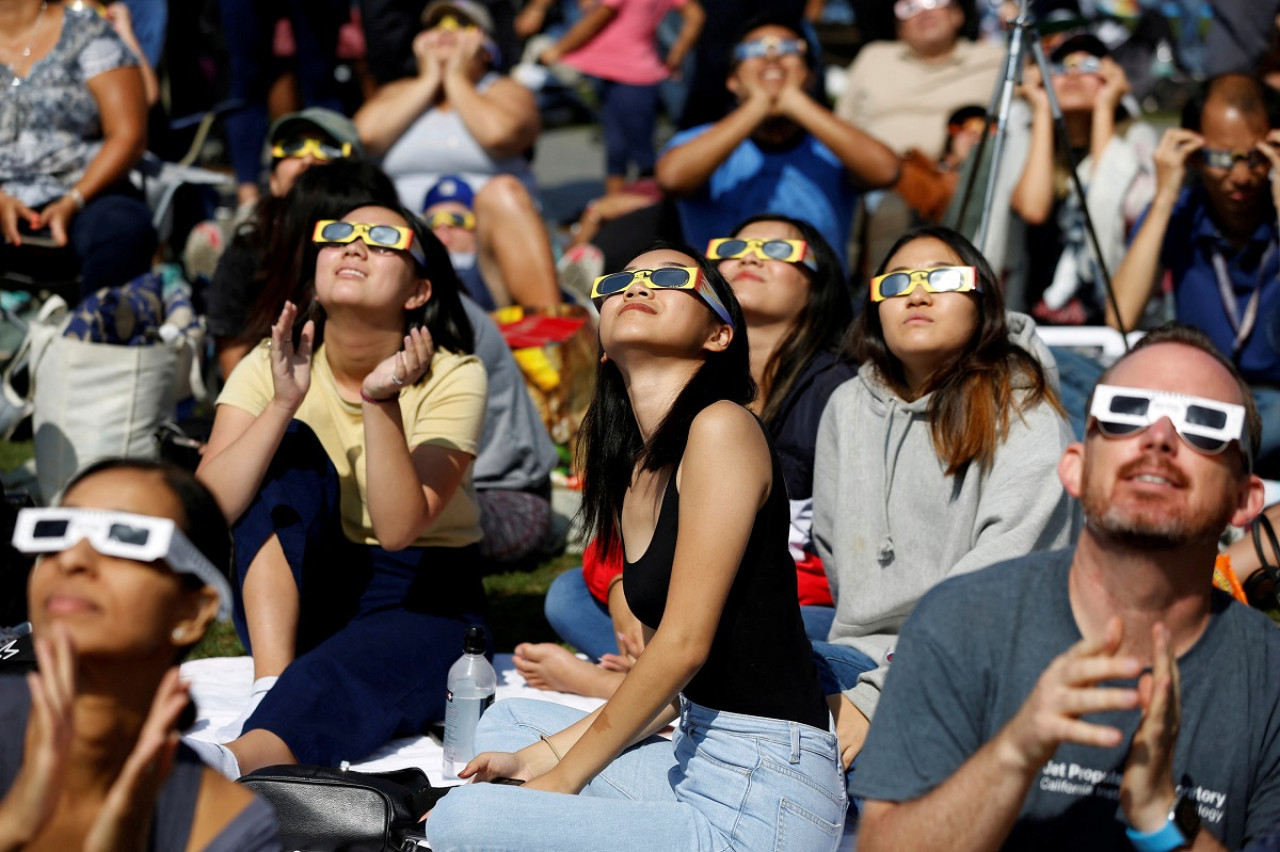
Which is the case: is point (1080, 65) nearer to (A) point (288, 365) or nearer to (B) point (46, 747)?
(A) point (288, 365)

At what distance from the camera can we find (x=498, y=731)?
329cm

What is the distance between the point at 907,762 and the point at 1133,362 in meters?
0.72

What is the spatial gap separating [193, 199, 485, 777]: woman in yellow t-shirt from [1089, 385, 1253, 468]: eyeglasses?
189 centimetres

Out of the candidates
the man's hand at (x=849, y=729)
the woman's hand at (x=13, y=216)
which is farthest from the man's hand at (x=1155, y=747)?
→ the woman's hand at (x=13, y=216)

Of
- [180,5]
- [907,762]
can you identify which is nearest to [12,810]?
[907,762]

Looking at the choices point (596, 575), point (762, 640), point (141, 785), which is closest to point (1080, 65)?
point (596, 575)

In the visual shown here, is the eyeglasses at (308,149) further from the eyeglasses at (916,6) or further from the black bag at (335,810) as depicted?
the eyeglasses at (916,6)

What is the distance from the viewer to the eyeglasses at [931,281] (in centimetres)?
373

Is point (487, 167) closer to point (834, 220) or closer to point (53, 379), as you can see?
point (834, 220)

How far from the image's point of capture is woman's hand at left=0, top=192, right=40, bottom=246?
581 cm

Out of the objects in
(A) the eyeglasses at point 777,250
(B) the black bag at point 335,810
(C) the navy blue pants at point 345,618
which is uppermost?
(A) the eyeglasses at point 777,250

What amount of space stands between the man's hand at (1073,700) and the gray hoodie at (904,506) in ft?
5.01

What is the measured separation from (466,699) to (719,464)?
124 cm

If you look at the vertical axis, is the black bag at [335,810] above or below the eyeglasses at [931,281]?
below
